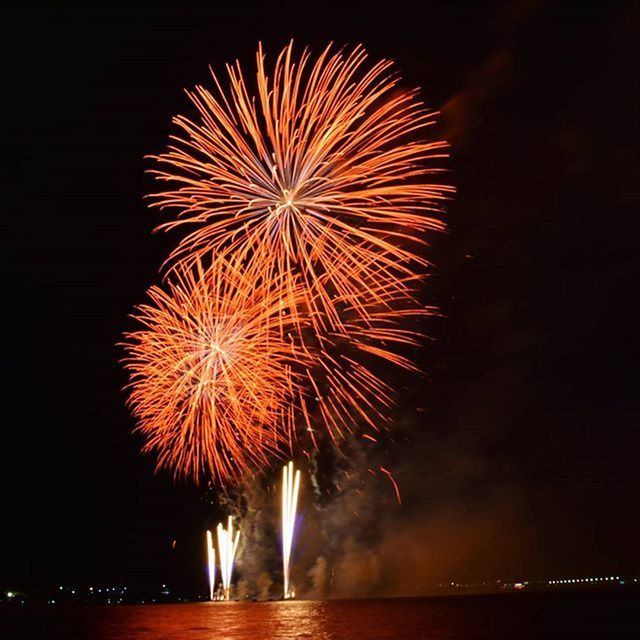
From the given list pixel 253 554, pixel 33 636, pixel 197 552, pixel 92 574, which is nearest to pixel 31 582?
pixel 92 574

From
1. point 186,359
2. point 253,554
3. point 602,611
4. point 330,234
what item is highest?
point 330,234

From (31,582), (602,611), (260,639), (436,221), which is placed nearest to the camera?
(436,221)

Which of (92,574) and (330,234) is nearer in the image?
(330,234)

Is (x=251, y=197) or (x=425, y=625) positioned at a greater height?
(x=251, y=197)

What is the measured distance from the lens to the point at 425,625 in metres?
45.1

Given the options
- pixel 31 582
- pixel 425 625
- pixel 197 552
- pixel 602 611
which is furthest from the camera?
pixel 31 582

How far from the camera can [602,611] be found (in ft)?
211

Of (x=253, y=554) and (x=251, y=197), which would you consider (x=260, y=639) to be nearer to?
(x=251, y=197)

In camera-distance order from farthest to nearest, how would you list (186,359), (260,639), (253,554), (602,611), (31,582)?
(31,582) → (602,611) → (253,554) → (260,639) → (186,359)

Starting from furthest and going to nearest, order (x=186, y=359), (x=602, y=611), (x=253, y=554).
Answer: (x=602, y=611)
(x=253, y=554)
(x=186, y=359)

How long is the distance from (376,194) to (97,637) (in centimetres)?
2537

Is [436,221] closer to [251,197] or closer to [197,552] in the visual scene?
[251,197]

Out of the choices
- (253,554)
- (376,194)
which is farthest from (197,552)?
(376,194)

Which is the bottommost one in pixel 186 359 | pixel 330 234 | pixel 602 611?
pixel 602 611
